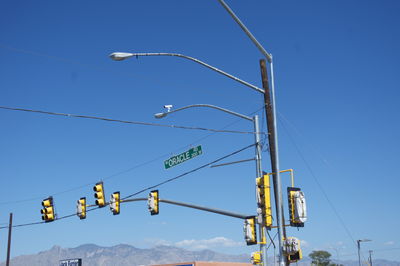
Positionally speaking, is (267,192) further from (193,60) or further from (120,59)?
(120,59)

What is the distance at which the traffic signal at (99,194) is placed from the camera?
29.7m

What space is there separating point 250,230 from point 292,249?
311 centimetres

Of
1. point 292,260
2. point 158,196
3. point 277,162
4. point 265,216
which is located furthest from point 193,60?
point 158,196

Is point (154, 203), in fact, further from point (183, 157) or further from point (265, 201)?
point (265, 201)

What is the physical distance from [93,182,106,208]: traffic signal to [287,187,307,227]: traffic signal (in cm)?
1456

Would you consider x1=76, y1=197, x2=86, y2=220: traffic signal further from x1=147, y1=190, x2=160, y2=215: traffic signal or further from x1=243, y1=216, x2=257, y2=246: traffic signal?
x1=243, y1=216, x2=257, y2=246: traffic signal

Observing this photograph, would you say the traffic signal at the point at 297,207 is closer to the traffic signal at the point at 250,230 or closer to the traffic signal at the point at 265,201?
the traffic signal at the point at 265,201

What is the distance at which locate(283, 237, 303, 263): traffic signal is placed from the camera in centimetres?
1795

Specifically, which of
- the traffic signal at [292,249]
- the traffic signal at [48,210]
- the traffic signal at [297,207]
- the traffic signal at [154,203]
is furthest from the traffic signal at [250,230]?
the traffic signal at [48,210]

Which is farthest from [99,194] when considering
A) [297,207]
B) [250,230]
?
[297,207]

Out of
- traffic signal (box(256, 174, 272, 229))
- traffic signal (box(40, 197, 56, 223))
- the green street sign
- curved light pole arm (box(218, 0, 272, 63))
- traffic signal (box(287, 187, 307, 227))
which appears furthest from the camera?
traffic signal (box(40, 197, 56, 223))

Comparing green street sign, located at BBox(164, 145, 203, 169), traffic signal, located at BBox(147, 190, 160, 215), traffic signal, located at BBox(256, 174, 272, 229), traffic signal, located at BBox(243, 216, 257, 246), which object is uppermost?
green street sign, located at BBox(164, 145, 203, 169)

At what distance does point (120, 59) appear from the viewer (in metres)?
19.0

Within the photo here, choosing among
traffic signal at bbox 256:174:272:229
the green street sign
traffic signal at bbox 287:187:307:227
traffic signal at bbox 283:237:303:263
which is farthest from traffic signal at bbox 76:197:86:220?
traffic signal at bbox 287:187:307:227
